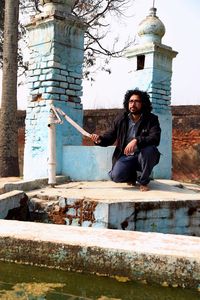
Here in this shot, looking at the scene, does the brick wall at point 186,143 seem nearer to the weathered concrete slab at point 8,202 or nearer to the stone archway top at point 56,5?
the stone archway top at point 56,5

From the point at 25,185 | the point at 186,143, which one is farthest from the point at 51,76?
the point at 186,143

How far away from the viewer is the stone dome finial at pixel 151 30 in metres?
6.50

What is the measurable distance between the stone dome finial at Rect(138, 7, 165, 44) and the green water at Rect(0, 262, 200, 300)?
17.1 feet

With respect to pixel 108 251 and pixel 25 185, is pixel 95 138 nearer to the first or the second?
pixel 25 185

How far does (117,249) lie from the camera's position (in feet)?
6.60

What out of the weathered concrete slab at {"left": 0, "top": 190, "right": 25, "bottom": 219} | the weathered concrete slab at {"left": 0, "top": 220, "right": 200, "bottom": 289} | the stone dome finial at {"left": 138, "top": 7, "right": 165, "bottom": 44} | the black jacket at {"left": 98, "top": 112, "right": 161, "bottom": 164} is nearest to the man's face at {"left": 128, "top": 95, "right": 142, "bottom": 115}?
the black jacket at {"left": 98, "top": 112, "right": 161, "bottom": 164}

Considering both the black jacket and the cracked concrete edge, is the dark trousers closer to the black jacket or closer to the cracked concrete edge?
the black jacket

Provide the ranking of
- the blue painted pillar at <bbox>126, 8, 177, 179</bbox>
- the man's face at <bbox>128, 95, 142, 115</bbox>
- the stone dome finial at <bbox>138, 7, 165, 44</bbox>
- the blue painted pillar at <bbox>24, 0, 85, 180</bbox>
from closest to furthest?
the man's face at <bbox>128, 95, 142, 115</bbox> < the blue painted pillar at <bbox>24, 0, 85, 180</bbox> < the blue painted pillar at <bbox>126, 8, 177, 179</bbox> < the stone dome finial at <bbox>138, 7, 165, 44</bbox>

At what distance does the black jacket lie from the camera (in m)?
4.37

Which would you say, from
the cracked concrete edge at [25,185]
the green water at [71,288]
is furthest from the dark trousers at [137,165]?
the green water at [71,288]

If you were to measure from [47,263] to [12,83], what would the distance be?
6146 mm

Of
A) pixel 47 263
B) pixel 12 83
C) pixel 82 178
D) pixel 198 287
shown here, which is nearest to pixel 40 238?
pixel 47 263

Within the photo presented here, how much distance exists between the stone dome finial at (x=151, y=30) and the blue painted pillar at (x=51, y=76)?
1.31 metres

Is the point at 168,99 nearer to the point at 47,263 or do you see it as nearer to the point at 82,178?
the point at 82,178
